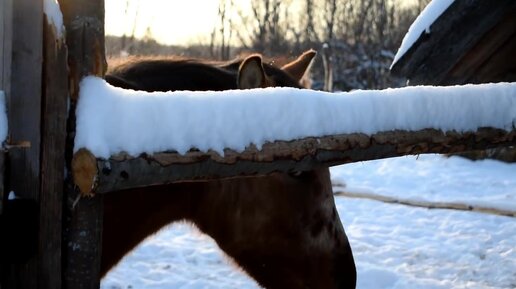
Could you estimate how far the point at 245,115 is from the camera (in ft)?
5.85

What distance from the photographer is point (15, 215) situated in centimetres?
155

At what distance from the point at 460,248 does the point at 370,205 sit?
209 centimetres

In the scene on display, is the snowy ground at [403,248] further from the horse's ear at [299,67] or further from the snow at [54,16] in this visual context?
the snow at [54,16]

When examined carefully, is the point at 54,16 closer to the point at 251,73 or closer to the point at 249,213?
the point at 251,73

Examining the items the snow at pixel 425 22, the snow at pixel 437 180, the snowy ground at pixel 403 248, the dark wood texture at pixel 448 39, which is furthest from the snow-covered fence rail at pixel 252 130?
the snow at pixel 437 180

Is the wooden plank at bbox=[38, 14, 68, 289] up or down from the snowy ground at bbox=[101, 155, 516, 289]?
up

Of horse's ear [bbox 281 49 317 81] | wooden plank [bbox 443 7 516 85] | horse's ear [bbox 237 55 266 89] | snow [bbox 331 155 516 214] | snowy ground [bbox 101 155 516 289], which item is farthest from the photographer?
snow [bbox 331 155 516 214]

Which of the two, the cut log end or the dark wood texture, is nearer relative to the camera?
the cut log end

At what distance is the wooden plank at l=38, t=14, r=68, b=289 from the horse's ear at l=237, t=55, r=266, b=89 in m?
1.01

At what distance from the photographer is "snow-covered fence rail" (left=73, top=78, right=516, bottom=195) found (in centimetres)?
157

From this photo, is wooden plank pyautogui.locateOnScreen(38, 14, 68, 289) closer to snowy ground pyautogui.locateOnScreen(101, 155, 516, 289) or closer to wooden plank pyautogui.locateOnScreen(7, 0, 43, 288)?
wooden plank pyautogui.locateOnScreen(7, 0, 43, 288)

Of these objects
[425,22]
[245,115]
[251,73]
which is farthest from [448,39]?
[245,115]

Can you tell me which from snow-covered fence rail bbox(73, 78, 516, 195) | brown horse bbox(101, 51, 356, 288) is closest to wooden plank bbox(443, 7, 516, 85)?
brown horse bbox(101, 51, 356, 288)

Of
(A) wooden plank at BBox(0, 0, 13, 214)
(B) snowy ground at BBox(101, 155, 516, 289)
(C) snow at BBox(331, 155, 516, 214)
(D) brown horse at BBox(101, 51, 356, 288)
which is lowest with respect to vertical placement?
(B) snowy ground at BBox(101, 155, 516, 289)
